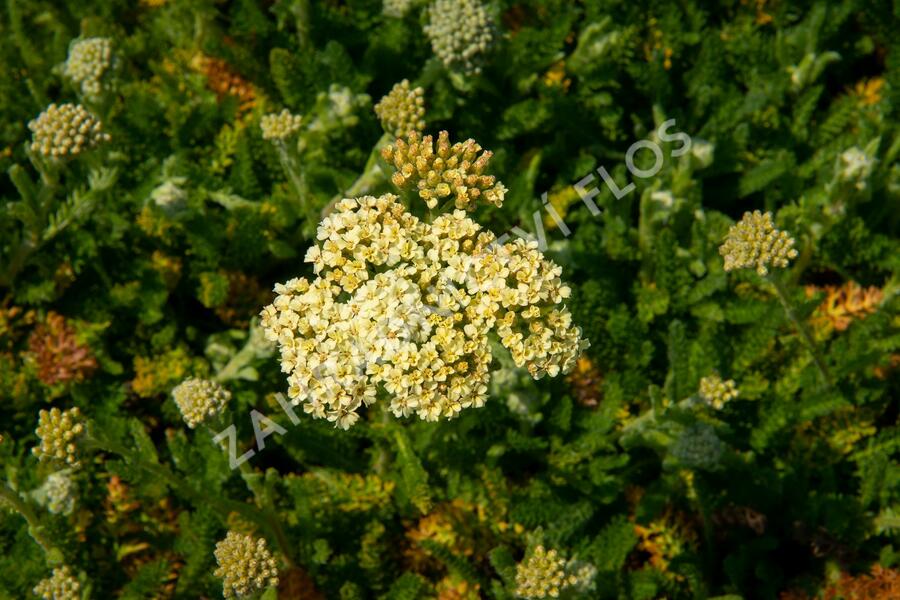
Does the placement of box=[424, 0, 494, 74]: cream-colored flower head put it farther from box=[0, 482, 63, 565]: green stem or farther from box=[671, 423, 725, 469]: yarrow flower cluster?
box=[0, 482, 63, 565]: green stem

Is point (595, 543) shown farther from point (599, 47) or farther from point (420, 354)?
point (599, 47)

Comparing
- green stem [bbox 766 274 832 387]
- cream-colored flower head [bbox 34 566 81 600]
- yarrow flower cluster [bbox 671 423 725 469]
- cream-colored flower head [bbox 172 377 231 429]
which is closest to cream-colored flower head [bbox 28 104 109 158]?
cream-colored flower head [bbox 172 377 231 429]

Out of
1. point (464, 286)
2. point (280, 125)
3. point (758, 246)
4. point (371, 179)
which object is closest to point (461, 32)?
point (371, 179)

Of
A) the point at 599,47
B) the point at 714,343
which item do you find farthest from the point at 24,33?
the point at 714,343

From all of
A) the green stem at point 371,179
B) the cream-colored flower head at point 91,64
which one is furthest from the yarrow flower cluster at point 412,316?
the cream-colored flower head at point 91,64

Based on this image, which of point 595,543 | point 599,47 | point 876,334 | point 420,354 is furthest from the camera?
point 599,47

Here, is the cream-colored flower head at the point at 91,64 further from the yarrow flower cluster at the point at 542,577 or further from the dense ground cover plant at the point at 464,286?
the yarrow flower cluster at the point at 542,577

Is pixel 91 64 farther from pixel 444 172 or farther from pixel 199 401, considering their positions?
pixel 444 172
